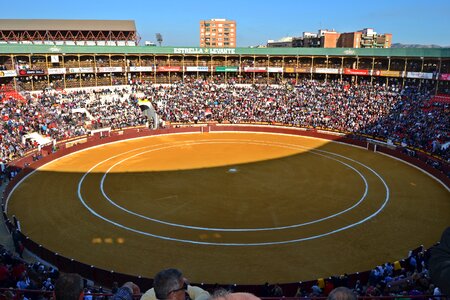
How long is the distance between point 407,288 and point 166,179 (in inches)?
920

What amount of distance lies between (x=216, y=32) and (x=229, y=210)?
560 ft

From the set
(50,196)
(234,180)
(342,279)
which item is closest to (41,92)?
(50,196)

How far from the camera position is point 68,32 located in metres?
76.0

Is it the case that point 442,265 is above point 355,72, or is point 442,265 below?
below

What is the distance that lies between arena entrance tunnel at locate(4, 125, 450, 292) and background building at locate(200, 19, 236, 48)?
15048 centimetres

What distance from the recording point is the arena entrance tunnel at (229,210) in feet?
68.3

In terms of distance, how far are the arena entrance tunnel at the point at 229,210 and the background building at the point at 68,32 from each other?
39618mm

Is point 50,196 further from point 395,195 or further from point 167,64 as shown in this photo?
point 167,64

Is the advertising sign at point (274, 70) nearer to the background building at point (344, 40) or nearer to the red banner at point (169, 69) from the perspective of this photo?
the red banner at point (169, 69)

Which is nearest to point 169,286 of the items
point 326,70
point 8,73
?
point 8,73

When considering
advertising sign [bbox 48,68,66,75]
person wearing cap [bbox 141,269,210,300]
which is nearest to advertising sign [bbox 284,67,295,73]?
advertising sign [bbox 48,68,66,75]

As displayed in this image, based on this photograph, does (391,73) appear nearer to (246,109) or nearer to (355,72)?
(355,72)

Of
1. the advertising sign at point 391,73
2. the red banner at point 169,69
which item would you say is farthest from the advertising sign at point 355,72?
the red banner at point 169,69

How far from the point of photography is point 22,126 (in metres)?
47.1
